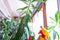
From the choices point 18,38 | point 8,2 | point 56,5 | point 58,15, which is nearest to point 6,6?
point 8,2

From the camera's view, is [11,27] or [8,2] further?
[8,2]

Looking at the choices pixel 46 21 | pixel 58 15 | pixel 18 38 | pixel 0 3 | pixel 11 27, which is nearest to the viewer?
pixel 18 38

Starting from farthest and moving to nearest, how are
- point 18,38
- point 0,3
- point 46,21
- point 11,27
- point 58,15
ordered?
point 0,3 → point 46,21 → point 11,27 → point 58,15 → point 18,38

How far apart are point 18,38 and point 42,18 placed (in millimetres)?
1593

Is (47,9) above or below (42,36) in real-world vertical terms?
above

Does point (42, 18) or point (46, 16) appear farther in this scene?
point (42, 18)

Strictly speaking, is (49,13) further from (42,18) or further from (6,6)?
(6,6)

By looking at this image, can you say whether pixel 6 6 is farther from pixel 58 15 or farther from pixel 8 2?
pixel 58 15

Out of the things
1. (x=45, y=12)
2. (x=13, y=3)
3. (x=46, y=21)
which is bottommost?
(x=46, y=21)

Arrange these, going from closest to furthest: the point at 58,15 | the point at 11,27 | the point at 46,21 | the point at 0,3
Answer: the point at 58,15, the point at 11,27, the point at 46,21, the point at 0,3

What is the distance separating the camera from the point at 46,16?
2.36 m

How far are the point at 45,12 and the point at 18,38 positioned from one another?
4.61 feet

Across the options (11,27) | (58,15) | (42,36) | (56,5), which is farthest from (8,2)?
(42,36)

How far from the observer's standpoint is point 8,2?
2.51m
